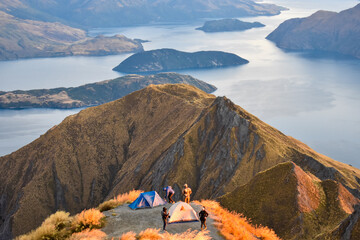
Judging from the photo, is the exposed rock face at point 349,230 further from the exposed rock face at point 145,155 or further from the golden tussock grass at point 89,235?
the exposed rock face at point 145,155

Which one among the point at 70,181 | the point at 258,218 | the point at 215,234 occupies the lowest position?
the point at 70,181

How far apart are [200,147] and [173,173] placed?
10877 mm

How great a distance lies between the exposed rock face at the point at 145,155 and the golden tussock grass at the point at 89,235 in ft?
168

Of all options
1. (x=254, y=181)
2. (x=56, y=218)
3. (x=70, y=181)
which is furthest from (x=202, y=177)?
(x=56, y=218)

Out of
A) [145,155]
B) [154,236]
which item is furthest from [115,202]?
[145,155]

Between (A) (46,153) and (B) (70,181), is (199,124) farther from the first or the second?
(A) (46,153)

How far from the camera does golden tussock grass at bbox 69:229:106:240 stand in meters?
33.3

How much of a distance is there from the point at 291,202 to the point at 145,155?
76175mm

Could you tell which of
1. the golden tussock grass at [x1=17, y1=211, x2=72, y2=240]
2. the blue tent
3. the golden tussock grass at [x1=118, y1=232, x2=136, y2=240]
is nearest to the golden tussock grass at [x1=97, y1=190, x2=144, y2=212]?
the blue tent

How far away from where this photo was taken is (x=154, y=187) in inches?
4033

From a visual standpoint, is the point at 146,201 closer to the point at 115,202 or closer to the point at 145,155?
the point at 115,202

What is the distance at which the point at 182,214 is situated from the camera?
38.6 m

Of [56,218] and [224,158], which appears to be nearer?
[56,218]

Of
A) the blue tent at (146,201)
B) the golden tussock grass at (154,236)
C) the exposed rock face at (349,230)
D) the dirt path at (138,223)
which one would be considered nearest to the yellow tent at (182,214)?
the dirt path at (138,223)
